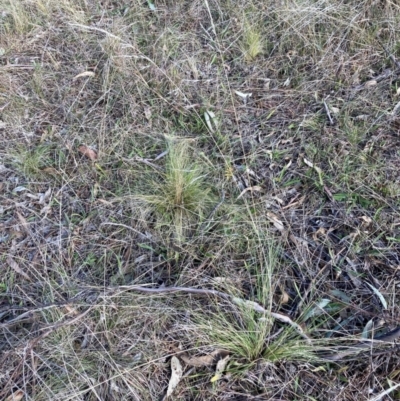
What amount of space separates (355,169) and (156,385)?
1.11m

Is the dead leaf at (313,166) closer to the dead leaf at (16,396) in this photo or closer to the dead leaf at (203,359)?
the dead leaf at (203,359)

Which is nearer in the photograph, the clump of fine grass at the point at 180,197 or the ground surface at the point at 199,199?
the ground surface at the point at 199,199

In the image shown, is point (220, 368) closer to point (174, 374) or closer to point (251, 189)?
point (174, 374)

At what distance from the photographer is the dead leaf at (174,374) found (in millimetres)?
1353

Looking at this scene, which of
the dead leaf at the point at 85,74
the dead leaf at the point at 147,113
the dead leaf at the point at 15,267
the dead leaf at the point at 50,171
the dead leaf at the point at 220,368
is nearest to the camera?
the dead leaf at the point at 220,368

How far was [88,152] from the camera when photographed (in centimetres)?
202

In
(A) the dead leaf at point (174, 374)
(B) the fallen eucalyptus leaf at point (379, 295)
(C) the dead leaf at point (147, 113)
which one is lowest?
(A) the dead leaf at point (174, 374)

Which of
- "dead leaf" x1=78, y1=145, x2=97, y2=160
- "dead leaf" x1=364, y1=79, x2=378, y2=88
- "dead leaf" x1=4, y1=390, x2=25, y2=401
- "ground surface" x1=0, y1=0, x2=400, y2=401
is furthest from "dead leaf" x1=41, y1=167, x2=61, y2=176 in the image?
"dead leaf" x1=364, y1=79, x2=378, y2=88

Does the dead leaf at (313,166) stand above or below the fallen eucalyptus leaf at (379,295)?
above

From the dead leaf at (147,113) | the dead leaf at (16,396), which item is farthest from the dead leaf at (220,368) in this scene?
the dead leaf at (147,113)

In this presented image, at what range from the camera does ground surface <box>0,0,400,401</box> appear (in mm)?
1383

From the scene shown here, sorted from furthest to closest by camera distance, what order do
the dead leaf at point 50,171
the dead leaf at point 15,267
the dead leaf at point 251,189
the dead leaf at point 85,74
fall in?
the dead leaf at point 85,74 → the dead leaf at point 50,171 → the dead leaf at point 251,189 → the dead leaf at point 15,267

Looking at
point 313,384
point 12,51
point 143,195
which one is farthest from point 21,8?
point 313,384

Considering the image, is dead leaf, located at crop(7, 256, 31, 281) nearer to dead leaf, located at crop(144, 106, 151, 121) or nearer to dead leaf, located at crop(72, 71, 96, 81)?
dead leaf, located at crop(144, 106, 151, 121)
